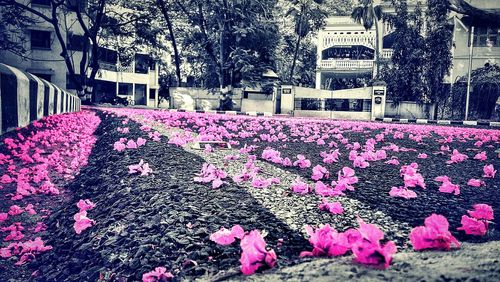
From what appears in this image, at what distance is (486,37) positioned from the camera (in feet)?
83.0

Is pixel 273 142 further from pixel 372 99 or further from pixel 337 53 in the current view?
pixel 337 53

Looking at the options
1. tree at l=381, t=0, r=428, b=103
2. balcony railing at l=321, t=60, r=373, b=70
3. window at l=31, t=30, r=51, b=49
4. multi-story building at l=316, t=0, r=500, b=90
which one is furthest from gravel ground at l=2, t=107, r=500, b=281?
window at l=31, t=30, r=51, b=49

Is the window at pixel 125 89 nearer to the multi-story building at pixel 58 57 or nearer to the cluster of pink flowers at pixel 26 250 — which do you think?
the multi-story building at pixel 58 57

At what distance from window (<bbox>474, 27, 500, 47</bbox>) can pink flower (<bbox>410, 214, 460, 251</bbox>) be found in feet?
96.3

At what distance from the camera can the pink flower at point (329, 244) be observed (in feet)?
3.97

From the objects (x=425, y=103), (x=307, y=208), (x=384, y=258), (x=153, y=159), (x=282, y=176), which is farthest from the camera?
(x=425, y=103)

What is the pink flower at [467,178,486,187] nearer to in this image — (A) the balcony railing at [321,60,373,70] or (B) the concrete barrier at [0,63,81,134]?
(B) the concrete barrier at [0,63,81,134]

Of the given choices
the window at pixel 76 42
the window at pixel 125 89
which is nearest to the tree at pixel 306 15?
the window at pixel 76 42

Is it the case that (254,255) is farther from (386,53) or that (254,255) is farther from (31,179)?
(386,53)

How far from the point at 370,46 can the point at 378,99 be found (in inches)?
397

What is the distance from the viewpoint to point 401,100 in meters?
23.7

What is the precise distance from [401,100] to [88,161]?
22.4 metres

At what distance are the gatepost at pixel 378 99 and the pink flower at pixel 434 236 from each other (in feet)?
67.0

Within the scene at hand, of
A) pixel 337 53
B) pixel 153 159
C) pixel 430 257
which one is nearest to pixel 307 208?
pixel 430 257
